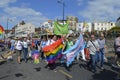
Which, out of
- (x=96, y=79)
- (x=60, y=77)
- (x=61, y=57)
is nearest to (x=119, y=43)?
(x=96, y=79)

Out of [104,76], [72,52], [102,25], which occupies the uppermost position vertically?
[102,25]

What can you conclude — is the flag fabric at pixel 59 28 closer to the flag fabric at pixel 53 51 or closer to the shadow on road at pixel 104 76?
the flag fabric at pixel 53 51

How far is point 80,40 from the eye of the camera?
571 inches

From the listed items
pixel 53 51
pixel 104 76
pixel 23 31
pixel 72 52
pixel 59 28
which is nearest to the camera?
pixel 104 76

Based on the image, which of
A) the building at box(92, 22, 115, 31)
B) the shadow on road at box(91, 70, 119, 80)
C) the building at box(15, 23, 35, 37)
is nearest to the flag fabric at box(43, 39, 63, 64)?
the shadow on road at box(91, 70, 119, 80)

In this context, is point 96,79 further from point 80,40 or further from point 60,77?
point 80,40

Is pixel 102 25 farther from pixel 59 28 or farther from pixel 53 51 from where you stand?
pixel 53 51

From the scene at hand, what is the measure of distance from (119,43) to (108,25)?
5660 inches

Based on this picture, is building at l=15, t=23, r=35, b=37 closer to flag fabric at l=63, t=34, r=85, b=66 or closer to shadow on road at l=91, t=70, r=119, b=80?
flag fabric at l=63, t=34, r=85, b=66

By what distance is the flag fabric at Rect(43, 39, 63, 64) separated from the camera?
13.9 m

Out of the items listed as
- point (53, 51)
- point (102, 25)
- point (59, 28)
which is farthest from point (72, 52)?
point (102, 25)

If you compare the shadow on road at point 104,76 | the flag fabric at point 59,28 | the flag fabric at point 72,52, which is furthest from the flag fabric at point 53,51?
the flag fabric at point 59,28

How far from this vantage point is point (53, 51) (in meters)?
14.0

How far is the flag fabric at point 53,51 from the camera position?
13.9 m
